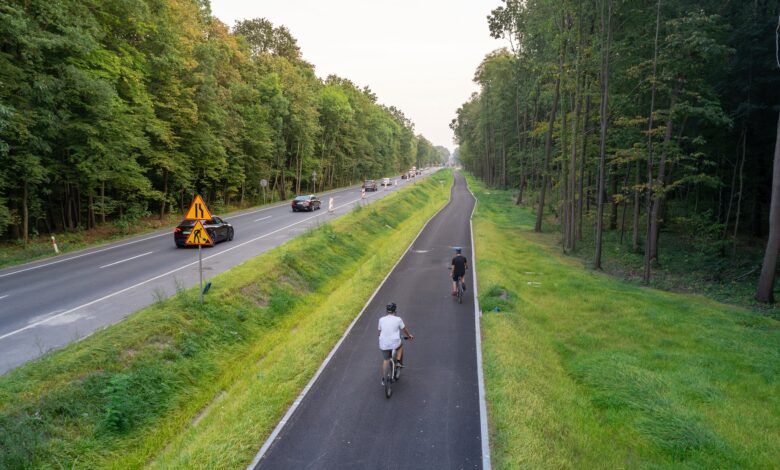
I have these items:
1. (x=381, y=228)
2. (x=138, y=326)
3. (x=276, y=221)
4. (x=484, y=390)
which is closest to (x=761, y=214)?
(x=381, y=228)

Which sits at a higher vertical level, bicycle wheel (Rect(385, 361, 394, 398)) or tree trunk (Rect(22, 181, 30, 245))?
tree trunk (Rect(22, 181, 30, 245))

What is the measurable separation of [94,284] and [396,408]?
1256 centimetres

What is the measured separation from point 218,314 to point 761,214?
112ft

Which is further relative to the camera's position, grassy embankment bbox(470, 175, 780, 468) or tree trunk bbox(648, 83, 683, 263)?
tree trunk bbox(648, 83, 683, 263)

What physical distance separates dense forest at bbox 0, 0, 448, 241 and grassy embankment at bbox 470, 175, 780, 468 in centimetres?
1804

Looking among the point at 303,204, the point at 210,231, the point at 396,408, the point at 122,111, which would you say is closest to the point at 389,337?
the point at 396,408

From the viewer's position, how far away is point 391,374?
882 cm

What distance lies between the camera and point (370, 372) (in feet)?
32.0

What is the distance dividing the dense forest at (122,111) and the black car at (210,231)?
4971mm


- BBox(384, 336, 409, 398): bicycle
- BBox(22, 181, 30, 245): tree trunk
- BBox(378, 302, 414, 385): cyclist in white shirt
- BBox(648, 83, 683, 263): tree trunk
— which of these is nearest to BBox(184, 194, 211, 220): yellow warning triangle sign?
BBox(378, 302, 414, 385): cyclist in white shirt

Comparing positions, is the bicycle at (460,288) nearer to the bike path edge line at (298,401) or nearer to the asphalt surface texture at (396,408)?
the asphalt surface texture at (396,408)

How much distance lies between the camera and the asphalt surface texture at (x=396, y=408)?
671cm

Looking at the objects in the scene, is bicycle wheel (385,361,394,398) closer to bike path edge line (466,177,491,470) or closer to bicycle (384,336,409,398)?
bicycle (384,336,409,398)

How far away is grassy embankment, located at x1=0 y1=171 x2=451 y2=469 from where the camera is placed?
6.77 meters
